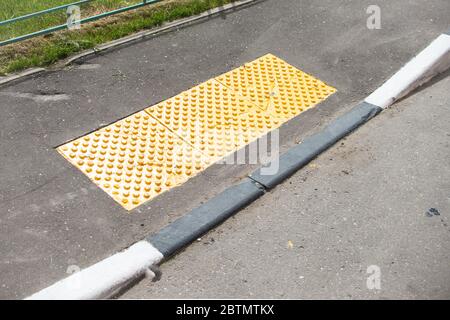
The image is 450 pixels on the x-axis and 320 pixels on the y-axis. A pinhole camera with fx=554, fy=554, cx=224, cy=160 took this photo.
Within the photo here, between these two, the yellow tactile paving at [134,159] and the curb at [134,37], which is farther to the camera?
the curb at [134,37]

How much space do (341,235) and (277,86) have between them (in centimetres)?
208

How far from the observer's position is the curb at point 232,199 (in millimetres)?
3902

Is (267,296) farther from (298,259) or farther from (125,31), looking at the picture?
(125,31)

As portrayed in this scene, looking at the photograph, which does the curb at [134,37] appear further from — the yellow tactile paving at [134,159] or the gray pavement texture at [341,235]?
the gray pavement texture at [341,235]

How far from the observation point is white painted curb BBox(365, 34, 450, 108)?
5.81 metres

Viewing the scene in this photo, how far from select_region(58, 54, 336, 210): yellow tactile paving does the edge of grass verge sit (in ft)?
4.12

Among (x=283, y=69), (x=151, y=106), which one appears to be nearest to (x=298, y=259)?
(x=151, y=106)

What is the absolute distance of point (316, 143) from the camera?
5238 mm

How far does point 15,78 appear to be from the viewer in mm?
5656

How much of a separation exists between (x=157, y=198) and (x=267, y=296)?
127 cm

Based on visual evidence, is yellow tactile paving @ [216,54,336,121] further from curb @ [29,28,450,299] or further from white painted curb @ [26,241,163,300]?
white painted curb @ [26,241,163,300]

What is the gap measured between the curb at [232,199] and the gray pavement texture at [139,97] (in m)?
0.12
